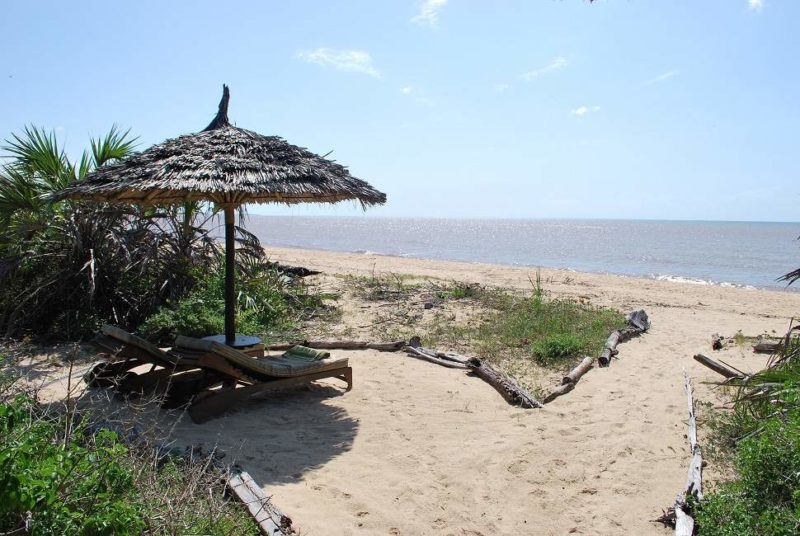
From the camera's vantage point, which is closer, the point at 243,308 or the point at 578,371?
the point at 578,371

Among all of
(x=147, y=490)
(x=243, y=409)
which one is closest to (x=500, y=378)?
(x=243, y=409)

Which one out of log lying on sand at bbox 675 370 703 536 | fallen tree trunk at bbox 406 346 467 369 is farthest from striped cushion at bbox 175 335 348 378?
log lying on sand at bbox 675 370 703 536

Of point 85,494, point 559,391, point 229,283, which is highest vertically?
point 229,283

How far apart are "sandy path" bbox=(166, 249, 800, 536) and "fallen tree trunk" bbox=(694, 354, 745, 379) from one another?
0.45 ft

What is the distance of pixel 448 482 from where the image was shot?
13.8 ft

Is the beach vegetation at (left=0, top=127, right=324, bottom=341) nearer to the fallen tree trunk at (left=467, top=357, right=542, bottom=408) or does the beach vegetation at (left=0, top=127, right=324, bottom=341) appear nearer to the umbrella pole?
the umbrella pole

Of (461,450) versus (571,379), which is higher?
(571,379)

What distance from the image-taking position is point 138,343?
5.12 metres

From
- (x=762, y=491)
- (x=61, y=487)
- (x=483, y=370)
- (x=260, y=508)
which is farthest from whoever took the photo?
(x=483, y=370)

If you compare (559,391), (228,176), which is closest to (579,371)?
Result: (559,391)

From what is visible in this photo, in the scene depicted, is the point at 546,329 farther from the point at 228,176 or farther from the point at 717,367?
the point at 228,176

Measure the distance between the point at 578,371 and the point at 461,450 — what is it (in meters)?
2.50

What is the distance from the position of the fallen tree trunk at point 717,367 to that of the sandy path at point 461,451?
0.45 feet

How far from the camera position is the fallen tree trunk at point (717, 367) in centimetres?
657
